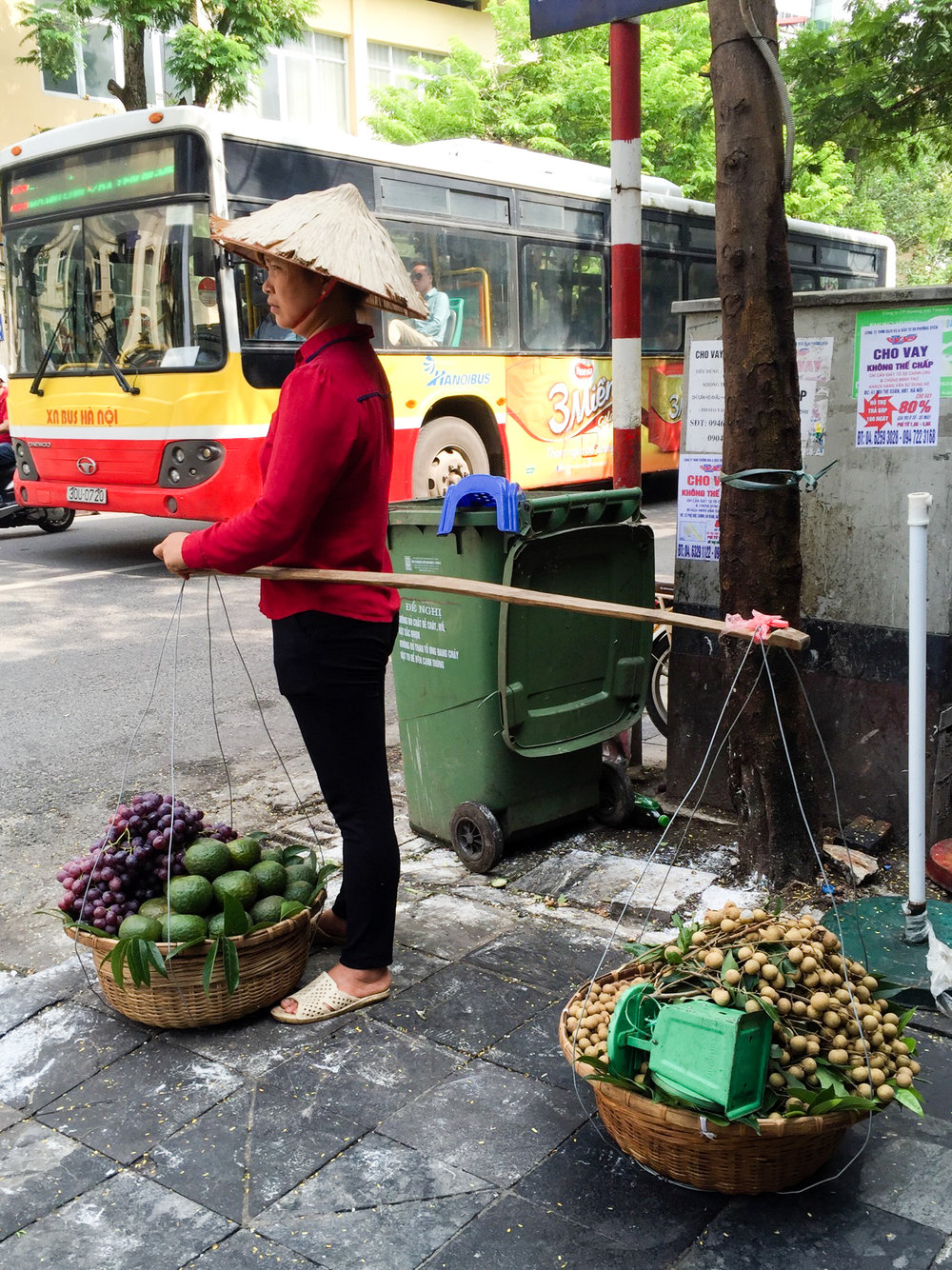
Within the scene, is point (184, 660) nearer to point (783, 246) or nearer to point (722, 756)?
point (722, 756)

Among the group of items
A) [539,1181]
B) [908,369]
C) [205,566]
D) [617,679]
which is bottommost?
[539,1181]

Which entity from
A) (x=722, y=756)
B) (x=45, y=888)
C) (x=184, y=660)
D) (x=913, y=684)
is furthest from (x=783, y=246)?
(x=184, y=660)

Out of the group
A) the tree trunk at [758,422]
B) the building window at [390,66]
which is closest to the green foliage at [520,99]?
the building window at [390,66]

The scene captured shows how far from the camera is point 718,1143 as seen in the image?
2.24m

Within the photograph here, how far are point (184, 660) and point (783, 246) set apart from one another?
476cm

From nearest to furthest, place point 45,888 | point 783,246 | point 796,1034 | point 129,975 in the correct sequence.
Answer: point 796,1034 → point 129,975 → point 783,246 → point 45,888

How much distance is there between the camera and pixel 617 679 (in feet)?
14.4

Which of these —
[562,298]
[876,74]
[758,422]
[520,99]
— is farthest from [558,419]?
[520,99]

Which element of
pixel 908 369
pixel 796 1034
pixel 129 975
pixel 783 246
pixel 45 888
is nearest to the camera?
pixel 796 1034

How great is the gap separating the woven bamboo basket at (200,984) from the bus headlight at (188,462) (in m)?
6.49

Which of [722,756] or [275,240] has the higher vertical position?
[275,240]

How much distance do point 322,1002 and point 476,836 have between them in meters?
1.14

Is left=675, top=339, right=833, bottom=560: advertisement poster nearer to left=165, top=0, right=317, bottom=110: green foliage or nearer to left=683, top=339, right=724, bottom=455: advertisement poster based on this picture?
left=683, top=339, right=724, bottom=455: advertisement poster

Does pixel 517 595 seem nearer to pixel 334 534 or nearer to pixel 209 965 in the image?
pixel 334 534
